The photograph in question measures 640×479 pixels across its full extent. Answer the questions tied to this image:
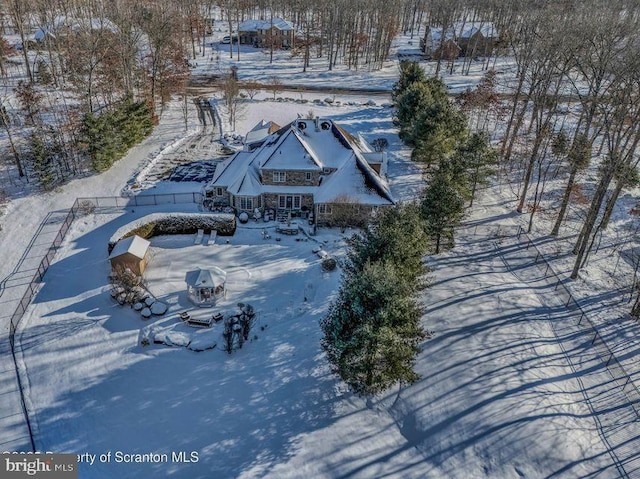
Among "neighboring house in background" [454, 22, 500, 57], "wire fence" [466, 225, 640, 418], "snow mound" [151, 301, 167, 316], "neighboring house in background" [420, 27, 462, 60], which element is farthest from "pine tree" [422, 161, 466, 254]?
"neighboring house in background" [454, 22, 500, 57]

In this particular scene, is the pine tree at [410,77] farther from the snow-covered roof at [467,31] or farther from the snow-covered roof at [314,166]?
the snow-covered roof at [467,31]

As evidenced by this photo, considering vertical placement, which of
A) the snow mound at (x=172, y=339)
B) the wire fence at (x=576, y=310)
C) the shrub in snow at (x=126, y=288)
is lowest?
the snow mound at (x=172, y=339)

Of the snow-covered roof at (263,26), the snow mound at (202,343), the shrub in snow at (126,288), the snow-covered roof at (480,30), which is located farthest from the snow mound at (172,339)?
the snow-covered roof at (480,30)

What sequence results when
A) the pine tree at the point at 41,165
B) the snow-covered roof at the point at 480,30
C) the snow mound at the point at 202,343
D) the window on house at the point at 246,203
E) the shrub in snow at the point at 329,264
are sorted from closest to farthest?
1. the snow mound at the point at 202,343
2. the shrub in snow at the point at 329,264
3. the window on house at the point at 246,203
4. the pine tree at the point at 41,165
5. the snow-covered roof at the point at 480,30

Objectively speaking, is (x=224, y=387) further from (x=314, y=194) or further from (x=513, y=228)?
(x=513, y=228)

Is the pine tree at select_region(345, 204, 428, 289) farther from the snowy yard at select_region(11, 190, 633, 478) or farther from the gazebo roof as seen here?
the gazebo roof

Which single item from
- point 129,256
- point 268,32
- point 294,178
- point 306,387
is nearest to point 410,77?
point 294,178
